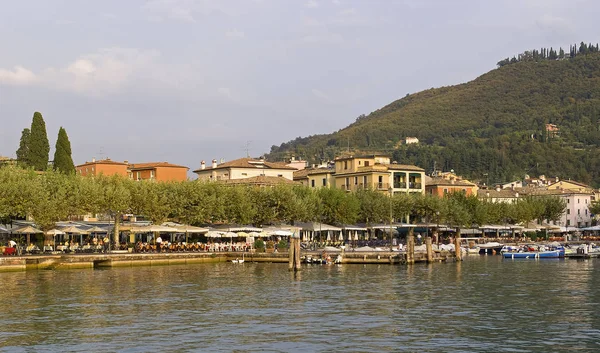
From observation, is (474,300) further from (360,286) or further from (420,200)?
(420,200)

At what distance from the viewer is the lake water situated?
108ft

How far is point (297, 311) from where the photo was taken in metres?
41.8

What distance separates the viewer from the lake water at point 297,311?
108 feet

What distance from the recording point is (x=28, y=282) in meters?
54.6

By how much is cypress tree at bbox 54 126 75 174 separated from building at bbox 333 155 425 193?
3791cm

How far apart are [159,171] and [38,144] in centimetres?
2065

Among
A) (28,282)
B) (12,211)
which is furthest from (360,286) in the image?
(12,211)

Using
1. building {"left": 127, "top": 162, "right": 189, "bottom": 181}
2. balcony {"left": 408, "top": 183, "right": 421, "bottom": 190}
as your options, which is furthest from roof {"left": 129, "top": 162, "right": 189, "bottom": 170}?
balcony {"left": 408, "top": 183, "right": 421, "bottom": 190}

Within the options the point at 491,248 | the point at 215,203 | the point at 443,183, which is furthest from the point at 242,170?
the point at 491,248

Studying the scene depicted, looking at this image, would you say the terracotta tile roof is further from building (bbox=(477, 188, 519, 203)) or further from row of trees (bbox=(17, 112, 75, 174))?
building (bbox=(477, 188, 519, 203))

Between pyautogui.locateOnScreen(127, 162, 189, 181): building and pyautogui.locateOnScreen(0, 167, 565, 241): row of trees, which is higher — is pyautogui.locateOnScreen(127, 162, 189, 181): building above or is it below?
above

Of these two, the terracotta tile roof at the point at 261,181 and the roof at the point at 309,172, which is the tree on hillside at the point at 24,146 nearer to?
the terracotta tile roof at the point at 261,181

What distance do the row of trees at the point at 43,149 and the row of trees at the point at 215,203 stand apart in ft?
31.7

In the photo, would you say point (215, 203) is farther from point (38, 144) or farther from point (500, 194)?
point (500, 194)
